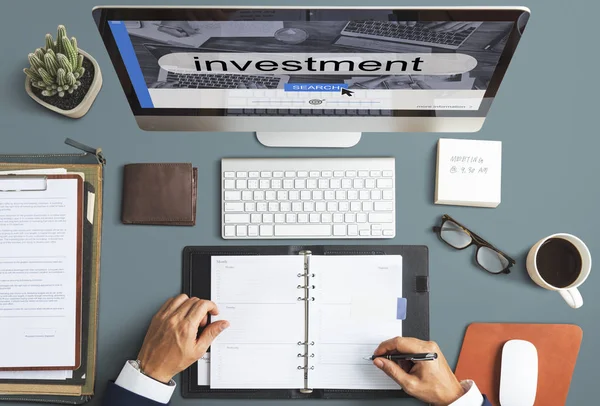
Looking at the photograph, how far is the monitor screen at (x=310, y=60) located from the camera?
71cm

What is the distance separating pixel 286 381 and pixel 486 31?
29.7 inches

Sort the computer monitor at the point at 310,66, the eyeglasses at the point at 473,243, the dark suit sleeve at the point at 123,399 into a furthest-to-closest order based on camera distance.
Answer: the eyeglasses at the point at 473,243 < the dark suit sleeve at the point at 123,399 < the computer monitor at the point at 310,66

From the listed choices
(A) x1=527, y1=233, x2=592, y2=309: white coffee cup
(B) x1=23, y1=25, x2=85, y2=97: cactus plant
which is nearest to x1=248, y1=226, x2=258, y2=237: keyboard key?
(B) x1=23, y1=25, x2=85, y2=97: cactus plant

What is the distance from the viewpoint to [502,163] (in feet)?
3.40

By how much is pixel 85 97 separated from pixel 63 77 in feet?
0.19

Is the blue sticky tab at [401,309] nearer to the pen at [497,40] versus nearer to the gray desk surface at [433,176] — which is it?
the gray desk surface at [433,176]

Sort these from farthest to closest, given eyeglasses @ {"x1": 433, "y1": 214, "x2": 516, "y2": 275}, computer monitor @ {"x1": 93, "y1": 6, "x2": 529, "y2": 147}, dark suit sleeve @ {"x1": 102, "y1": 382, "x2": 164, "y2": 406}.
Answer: eyeglasses @ {"x1": 433, "y1": 214, "x2": 516, "y2": 275} < dark suit sleeve @ {"x1": 102, "y1": 382, "x2": 164, "y2": 406} < computer monitor @ {"x1": 93, "y1": 6, "x2": 529, "y2": 147}

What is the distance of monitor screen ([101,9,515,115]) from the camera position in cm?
71

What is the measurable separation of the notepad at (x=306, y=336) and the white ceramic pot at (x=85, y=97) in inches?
19.9

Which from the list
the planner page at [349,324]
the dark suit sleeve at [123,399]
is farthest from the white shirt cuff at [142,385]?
the planner page at [349,324]

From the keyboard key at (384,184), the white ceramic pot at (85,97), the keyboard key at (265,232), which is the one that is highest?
the white ceramic pot at (85,97)

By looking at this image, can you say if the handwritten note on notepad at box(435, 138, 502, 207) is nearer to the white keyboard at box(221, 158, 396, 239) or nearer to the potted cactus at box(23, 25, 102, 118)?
the white keyboard at box(221, 158, 396, 239)

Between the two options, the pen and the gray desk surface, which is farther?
the gray desk surface

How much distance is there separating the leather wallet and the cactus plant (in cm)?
22
